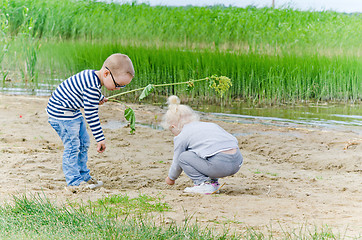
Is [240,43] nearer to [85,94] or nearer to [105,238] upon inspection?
[85,94]

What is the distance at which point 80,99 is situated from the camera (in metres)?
4.21

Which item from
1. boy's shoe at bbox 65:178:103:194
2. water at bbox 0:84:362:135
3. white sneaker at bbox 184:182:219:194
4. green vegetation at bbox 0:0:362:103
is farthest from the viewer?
green vegetation at bbox 0:0:362:103

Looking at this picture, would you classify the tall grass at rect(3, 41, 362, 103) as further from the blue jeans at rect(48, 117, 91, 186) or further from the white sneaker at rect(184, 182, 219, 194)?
the white sneaker at rect(184, 182, 219, 194)

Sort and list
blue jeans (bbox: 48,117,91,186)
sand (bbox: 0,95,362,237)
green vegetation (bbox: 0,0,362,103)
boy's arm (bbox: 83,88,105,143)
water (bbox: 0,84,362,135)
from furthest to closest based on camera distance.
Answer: green vegetation (bbox: 0,0,362,103), water (bbox: 0,84,362,135), blue jeans (bbox: 48,117,91,186), boy's arm (bbox: 83,88,105,143), sand (bbox: 0,95,362,237)

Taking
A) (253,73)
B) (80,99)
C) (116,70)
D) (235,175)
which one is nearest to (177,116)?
(116,70)

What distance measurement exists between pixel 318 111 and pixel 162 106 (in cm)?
318

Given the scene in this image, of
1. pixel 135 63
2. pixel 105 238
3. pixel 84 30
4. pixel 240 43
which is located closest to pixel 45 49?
pixel 84 30

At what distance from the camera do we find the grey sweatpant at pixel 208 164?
414 centimetres

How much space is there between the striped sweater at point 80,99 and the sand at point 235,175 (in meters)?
0.64

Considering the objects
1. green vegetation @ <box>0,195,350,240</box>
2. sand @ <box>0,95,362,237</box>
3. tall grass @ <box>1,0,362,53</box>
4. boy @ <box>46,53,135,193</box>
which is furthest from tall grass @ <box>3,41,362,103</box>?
green vegetation @ <box>0,195,350,240</box>

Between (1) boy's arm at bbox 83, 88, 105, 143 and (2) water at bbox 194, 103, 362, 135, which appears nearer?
(1) boy's arm at bbox 83, 88, 105, 143

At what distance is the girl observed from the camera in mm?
4152

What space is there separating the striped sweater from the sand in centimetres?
64

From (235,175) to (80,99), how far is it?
A: 6.23 ft
